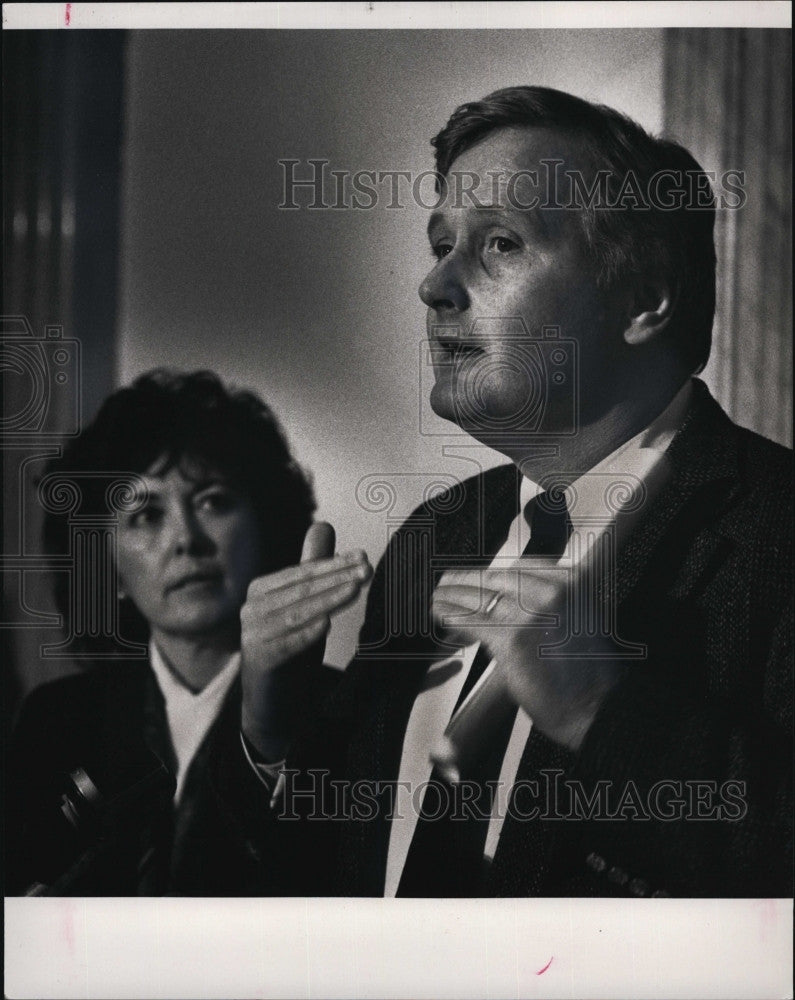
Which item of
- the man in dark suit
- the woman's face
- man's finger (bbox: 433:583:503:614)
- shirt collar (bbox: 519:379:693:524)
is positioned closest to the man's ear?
the man in dark suit

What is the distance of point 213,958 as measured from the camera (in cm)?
212

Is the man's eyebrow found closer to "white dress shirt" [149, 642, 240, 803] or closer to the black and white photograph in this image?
the black and white photograph

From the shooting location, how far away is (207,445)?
6.94 feet

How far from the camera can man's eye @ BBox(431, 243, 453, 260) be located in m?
2.10

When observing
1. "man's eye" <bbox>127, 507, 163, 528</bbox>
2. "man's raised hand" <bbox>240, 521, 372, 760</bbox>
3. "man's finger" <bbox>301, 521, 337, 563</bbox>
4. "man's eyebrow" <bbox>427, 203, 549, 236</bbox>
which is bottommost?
"man's raised hand" <bbox>240, 521, 372, 760</bbox>

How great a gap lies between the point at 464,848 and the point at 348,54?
1.53 m

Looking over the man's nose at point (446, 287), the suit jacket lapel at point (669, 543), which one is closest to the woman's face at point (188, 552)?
the man's nose at point (446, 287)

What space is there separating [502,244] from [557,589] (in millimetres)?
654

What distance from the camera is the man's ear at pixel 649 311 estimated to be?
206 centimetres

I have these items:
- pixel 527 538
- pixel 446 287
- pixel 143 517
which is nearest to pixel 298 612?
pixel 143 517

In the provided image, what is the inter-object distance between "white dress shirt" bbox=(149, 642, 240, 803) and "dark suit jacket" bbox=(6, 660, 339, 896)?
0.5 inches

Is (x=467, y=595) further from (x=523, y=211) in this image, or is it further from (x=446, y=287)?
(x=523, y=211)

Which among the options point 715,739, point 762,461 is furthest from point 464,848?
point 762,461

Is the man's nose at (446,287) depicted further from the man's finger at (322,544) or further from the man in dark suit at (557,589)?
the man's finger at (322,544)
